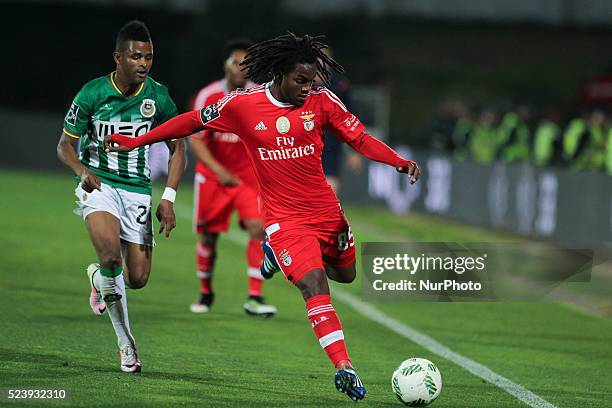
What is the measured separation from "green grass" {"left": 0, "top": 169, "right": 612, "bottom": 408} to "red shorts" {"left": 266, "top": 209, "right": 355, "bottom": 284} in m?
0.73

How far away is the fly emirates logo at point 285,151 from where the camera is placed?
7926 mm

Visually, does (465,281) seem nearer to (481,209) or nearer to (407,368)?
(407,368)

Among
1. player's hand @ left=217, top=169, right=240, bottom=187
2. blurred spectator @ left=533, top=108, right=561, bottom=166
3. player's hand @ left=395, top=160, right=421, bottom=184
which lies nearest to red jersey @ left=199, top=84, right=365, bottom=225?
player's hand @ left=395, top=160, right=421, bottom=184

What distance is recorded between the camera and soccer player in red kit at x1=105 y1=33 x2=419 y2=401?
25.7ft

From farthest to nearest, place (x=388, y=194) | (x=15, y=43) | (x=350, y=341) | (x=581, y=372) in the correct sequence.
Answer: (x=15, y=43)
(x=388, y=194)
(x=350, y=341)
(x=581, y=372)

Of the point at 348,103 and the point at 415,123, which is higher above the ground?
the point at 415,123

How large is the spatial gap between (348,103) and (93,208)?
616 centimetres

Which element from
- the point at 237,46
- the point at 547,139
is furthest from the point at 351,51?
the point at 237,46

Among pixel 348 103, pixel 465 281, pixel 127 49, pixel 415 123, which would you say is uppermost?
pixel 415 123

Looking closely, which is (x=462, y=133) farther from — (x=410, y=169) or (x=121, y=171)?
(x=410, y=169)

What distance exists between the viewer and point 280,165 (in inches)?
315

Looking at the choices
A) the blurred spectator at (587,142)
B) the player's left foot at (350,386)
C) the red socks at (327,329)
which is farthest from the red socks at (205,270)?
the blurred spectator at (587,142)

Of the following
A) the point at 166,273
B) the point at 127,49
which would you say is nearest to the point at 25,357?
the point at 127,49

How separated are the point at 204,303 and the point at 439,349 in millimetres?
2432
